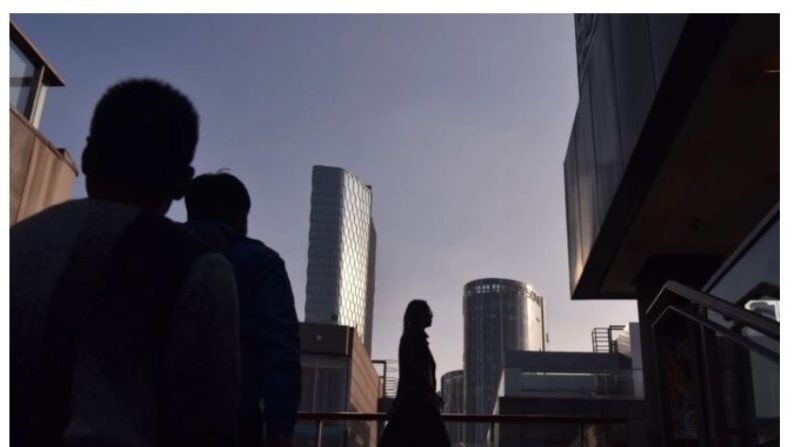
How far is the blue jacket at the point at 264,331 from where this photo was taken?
1993 mm

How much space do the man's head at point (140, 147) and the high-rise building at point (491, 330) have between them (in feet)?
596

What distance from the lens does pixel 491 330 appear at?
628ft

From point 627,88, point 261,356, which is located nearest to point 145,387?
point 261,356

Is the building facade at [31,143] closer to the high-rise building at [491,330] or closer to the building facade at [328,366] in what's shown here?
the building facade at [328,366]

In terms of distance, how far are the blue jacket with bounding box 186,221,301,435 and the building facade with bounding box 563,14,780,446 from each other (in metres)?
1.70

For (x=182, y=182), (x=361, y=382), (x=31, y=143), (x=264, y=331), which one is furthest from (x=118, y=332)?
(x=361, y=382)

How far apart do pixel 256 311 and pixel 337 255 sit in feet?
492

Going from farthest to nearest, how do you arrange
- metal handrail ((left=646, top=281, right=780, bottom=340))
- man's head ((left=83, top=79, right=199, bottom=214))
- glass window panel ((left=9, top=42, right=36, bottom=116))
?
glass window panel ((left=9, top=42, right=36, bottom=116)) → metal handrail ((left=646, top=281, right=780, bottom=340)) → man's head ((left=83, top=79, right=199, bottom=214))

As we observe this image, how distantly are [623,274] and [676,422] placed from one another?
6561mm

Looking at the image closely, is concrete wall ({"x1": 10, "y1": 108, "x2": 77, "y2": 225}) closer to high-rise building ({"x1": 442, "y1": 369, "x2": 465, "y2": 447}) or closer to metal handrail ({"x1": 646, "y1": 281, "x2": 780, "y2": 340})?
metal handrail ({"x1": 646, "y1": 281, "x2": 780, "y2": 340})

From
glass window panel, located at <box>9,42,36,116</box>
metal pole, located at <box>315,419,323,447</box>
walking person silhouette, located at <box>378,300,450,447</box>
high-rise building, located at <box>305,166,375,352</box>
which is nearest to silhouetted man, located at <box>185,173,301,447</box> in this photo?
walking person silhouette, located at <box>378,300,450,447</box>

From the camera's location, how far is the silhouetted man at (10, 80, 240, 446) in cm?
117

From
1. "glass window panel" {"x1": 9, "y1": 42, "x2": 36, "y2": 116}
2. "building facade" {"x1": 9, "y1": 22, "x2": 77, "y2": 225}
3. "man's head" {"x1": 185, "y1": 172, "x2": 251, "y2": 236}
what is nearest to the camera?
"man's head" {"x1": 185, "y1": 172, "x2": 251, "y2": 236}

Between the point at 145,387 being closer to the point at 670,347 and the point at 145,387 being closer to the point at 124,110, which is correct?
the point at 124,110
